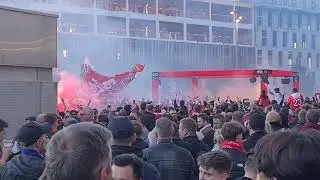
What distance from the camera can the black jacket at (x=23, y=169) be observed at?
4773 mm

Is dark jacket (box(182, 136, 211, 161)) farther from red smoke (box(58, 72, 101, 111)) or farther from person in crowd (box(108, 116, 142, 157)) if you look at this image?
red smoke (box(58, 72, 101, 111))

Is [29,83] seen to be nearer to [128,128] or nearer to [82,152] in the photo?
[128,128]

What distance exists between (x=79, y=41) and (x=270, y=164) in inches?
2017

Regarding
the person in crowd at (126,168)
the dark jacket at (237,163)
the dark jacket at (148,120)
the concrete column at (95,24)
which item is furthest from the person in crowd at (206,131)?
the concrete column at (95,24)

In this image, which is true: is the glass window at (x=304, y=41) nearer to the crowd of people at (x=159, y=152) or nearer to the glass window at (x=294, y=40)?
the glass window at (x=294, y=40)

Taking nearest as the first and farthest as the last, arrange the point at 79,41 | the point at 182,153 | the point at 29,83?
the point at 182,153 → the point at 29,83 → the point at 79,41

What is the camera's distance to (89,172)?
8.45 ft

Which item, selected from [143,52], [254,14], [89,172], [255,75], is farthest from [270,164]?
[254,14]

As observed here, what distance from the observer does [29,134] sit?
5227 millimetres

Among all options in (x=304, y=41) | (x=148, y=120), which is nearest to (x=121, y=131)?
(x=148, y=120)

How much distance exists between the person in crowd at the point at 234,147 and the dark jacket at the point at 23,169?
179 centimetres

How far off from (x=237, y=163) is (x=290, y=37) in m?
72.2

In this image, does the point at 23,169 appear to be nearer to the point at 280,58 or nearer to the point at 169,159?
the point at 169,159

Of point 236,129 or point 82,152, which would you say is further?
point 236,129
